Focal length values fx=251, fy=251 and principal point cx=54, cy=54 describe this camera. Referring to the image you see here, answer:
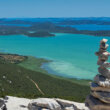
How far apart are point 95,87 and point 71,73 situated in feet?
170

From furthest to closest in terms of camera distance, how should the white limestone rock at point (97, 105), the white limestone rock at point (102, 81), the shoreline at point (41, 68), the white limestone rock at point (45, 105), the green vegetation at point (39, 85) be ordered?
the shoreline at point (41, 68)
the green vegetation at point (39, 85)
the white limestone rock at point (45, 105)
the white limestone rock at point (97, 105)
the white limestone rock at point (102, 81)

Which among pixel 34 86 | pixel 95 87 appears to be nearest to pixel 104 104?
pixel 95 87

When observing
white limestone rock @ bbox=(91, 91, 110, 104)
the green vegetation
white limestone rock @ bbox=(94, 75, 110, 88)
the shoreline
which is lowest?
the shoreline

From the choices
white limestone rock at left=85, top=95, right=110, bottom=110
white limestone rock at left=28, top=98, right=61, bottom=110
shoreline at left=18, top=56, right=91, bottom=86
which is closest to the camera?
white limestone rock at left=85, top=95, right=110, bottom=110

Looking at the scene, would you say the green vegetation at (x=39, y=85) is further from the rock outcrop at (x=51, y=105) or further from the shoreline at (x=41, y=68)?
the rock outcrop at (x=51, y=105)

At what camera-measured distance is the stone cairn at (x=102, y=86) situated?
48.3ft

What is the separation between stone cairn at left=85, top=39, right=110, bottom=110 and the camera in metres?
14.7

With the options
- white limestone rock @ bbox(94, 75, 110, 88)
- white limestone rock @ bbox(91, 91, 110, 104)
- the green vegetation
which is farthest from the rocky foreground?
the green vegetation

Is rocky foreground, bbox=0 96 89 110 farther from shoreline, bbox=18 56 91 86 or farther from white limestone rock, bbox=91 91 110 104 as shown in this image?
shoreline, bbox=18 56 91 86

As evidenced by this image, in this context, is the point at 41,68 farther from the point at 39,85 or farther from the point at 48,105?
the point at 48,105

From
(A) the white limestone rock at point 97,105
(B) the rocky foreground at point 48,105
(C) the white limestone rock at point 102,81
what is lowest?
(B) the rocky foreground at point 48,105

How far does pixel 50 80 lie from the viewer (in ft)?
178

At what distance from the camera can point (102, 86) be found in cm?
1477

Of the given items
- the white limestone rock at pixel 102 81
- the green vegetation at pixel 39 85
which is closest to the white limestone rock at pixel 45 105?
the white limestone rock at pixel 102 81
